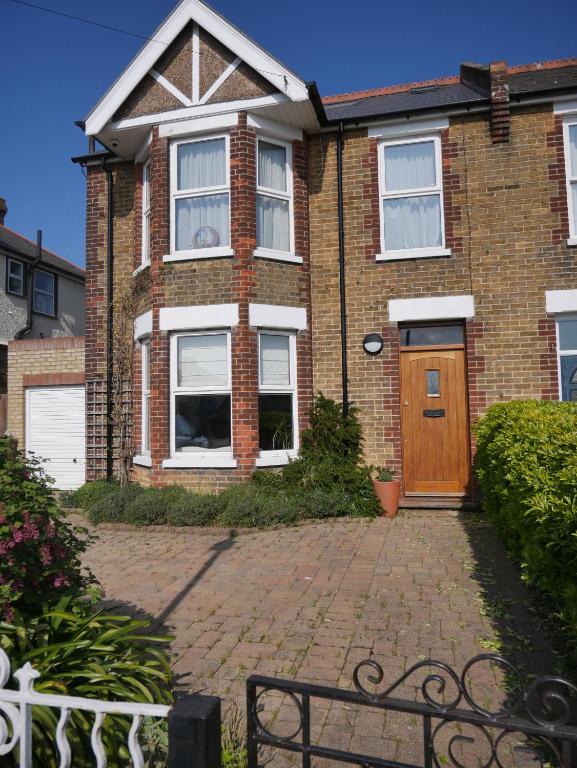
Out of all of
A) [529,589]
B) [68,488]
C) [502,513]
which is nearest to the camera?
[529,589]

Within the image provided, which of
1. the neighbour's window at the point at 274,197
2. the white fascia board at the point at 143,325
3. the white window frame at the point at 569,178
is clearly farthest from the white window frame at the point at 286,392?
the white window frame at the point at 569,178

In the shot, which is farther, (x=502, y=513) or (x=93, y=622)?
(x=502, y=513)

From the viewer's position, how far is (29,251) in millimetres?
17547

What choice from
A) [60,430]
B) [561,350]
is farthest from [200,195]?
[561,350]

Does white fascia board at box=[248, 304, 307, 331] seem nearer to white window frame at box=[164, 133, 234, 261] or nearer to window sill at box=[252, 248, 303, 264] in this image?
window sill at box=[252, 248, 303, 264]

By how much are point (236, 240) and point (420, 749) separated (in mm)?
7215

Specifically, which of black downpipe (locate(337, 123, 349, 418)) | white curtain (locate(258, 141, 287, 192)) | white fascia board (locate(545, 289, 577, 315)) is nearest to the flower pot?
black downpipe (locate(337, 123, 349, 418))

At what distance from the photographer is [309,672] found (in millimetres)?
3213

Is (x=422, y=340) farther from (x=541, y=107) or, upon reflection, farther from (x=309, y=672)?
(x=309, y=672)

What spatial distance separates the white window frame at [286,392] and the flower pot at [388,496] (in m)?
1.50

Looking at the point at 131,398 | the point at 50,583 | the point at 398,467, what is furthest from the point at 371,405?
the point at 50,583

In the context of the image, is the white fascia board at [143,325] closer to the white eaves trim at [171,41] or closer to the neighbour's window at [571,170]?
the white eaves trim at [171,41]

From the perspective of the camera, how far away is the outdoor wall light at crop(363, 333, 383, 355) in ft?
27.8

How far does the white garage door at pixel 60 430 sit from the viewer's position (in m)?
10.7
